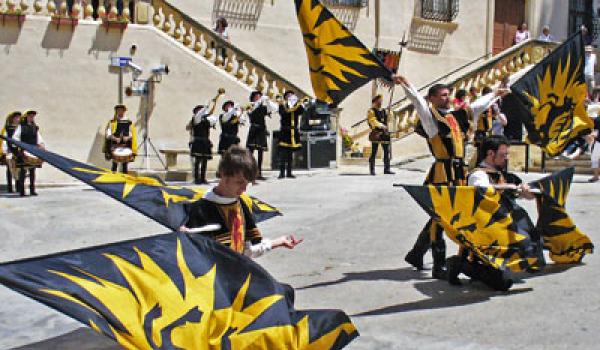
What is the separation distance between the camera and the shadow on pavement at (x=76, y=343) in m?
6.26

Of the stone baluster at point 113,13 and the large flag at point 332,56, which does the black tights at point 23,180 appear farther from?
the large flag at point 332,56

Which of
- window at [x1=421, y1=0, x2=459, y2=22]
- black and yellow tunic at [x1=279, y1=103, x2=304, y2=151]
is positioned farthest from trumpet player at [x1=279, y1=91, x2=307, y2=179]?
window at [x1=421, y1=0, x2=459, y2=22]

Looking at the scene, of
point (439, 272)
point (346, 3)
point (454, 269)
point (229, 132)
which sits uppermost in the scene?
point (346, 3)

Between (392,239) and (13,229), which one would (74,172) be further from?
(13,229)

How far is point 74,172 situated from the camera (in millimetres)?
5641

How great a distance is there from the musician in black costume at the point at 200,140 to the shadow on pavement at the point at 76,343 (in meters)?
11.2

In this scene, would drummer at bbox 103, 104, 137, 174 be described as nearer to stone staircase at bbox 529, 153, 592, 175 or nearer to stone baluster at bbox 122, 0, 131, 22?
stone baluster at bbox 122, 0, 131, 22

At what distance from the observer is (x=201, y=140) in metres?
18.2

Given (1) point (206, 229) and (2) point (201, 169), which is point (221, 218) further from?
(2) point (201, 169)

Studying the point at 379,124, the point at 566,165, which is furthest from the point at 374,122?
the point at 566,165

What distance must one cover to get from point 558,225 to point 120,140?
10349 mm

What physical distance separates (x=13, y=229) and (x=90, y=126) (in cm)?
875

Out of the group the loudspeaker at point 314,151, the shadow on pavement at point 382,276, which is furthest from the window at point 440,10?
the shadow on pavement at point 382,276

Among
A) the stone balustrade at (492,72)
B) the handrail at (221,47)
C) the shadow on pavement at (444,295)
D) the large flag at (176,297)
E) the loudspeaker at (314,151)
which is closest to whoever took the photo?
the large flag at (176,297)
